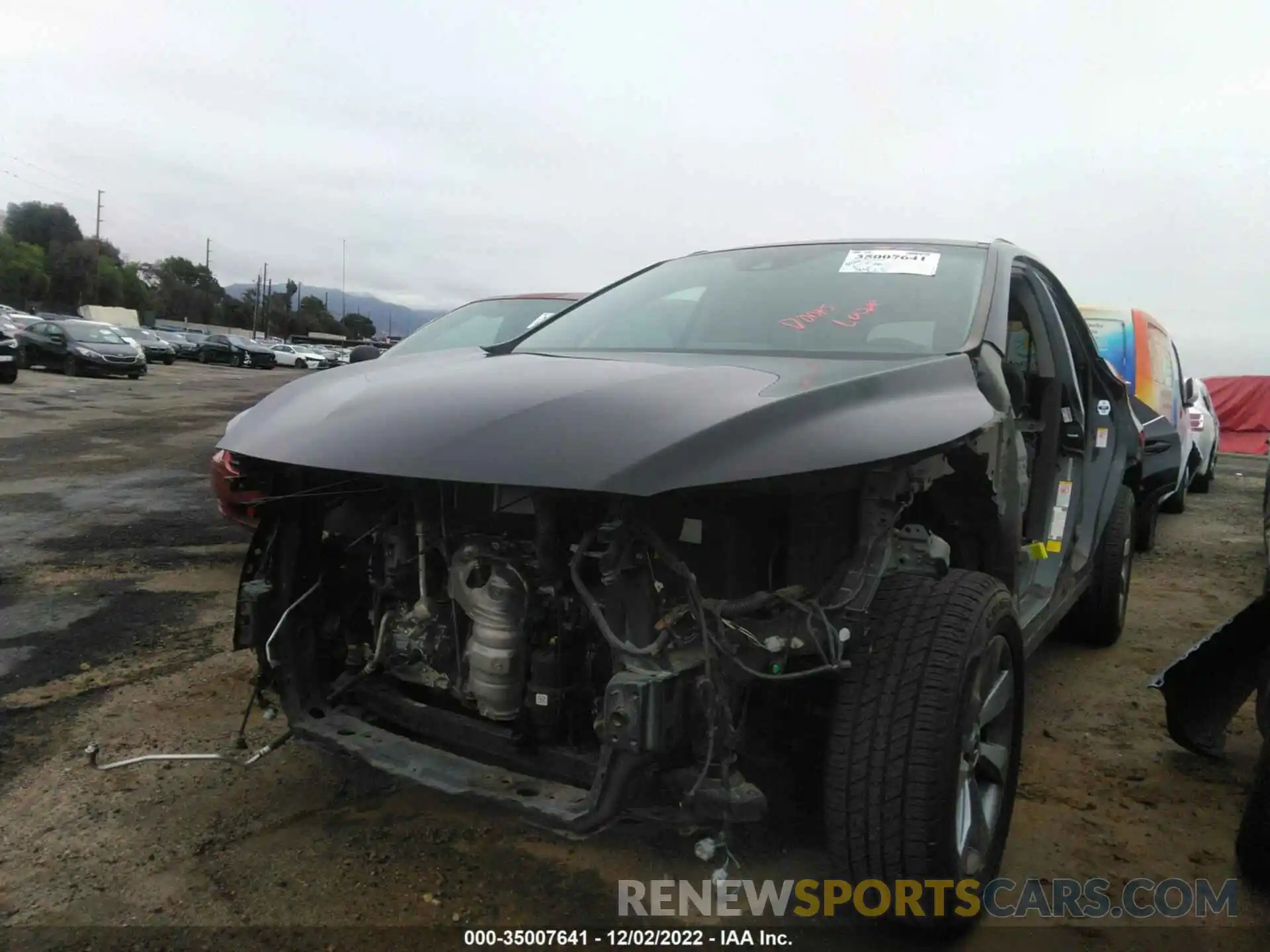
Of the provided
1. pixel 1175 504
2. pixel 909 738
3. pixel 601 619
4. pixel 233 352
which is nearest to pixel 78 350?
pixel 233 352

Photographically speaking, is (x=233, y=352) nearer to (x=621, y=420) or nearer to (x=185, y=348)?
(x=185, y=348)

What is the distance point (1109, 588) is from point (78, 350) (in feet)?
77.4

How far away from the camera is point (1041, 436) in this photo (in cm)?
335

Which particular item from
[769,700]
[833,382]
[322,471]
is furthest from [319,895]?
[833,382]

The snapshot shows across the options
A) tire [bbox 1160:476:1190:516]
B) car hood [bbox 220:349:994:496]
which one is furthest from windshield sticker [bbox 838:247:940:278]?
tire [bbox 1160:476:1190:516]

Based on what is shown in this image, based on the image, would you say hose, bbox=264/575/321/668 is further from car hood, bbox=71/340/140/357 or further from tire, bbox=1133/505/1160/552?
car hood, bbox=71/340/140/357

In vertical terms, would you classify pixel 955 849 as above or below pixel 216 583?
above

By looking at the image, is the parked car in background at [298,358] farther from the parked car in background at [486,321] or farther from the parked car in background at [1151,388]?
the parked car in background at [1151,388]

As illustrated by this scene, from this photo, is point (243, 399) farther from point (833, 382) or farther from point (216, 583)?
point (833, 382)

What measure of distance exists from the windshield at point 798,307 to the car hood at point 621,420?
285 mm

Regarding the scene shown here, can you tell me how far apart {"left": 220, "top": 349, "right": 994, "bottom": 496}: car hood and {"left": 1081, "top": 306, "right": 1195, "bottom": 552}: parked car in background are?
4550 millimetres

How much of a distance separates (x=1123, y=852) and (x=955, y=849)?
952 millimetres

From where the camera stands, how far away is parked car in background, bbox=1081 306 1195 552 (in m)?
6.21

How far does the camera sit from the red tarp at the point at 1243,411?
58.5 feet
